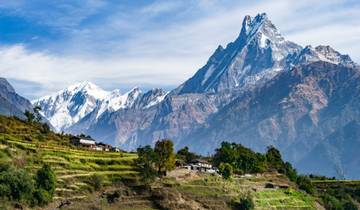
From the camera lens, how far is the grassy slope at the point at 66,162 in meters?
107

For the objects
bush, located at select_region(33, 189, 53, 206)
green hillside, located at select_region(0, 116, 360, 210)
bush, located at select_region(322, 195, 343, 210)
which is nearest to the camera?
bush, located at select_region(33, 189, 53, 206)

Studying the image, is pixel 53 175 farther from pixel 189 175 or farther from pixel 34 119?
pixel 34 119

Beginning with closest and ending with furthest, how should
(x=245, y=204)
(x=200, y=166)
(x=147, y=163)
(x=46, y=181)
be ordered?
(x=46, y=181) < (x=245, y=204) < (x=147, y=163) < (x=200, y=166)

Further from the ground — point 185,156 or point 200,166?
point 185,156

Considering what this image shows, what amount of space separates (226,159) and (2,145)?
→ 59.1 meters

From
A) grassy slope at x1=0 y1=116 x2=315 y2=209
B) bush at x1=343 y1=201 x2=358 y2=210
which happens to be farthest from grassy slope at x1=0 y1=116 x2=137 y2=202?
bush at x1=343 y1=201 x2=358 y2=210

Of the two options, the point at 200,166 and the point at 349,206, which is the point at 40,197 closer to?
the point at 200,166

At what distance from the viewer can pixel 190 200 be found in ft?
362

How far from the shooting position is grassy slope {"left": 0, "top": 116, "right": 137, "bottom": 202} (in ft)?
351

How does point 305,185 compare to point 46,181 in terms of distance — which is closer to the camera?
point 46,181

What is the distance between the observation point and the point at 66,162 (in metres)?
117

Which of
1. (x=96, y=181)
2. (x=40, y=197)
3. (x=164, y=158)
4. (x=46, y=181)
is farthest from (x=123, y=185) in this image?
(x=40, y=197)

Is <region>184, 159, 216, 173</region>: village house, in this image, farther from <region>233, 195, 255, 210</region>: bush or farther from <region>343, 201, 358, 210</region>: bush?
<region>343, 201, 358, 210</region>: bush

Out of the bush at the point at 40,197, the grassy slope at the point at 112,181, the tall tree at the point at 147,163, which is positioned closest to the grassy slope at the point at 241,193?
the grassy slope at the point at 112,181
